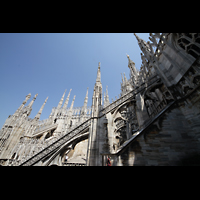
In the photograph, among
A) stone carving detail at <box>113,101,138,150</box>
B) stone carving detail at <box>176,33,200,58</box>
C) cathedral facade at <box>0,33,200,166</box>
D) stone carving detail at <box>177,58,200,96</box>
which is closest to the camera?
cathedral facade at <box>0,33,200,166</box>

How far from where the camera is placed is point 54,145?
7.29 meters

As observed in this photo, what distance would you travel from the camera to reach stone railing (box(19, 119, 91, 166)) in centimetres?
687

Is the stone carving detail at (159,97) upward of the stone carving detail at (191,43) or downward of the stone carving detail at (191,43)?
downward

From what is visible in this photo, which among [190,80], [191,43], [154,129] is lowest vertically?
[154,129]

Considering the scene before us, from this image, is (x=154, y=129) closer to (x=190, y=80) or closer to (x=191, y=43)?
(x=190, y=80)

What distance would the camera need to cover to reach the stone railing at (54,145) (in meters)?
6.87

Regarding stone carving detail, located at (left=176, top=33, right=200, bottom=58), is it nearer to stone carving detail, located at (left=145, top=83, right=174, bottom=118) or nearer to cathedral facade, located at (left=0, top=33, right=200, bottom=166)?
cathedral facade, located at (left=0, top=33, right=200, bottom=166)

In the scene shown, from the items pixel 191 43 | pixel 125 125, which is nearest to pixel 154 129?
pixel 191 43

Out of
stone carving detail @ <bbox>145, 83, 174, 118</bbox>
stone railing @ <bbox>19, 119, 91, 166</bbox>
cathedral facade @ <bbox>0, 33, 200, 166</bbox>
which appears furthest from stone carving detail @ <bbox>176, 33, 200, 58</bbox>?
stone railing @ <bbox>19, 119, 91, 166</bbox>

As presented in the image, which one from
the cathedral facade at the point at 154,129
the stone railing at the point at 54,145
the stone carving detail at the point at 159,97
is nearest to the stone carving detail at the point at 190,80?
the cathedral facade at the point at 154,129

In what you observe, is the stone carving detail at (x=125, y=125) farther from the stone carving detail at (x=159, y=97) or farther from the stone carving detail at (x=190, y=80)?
the stone carving detail at (x=190, y=80)
